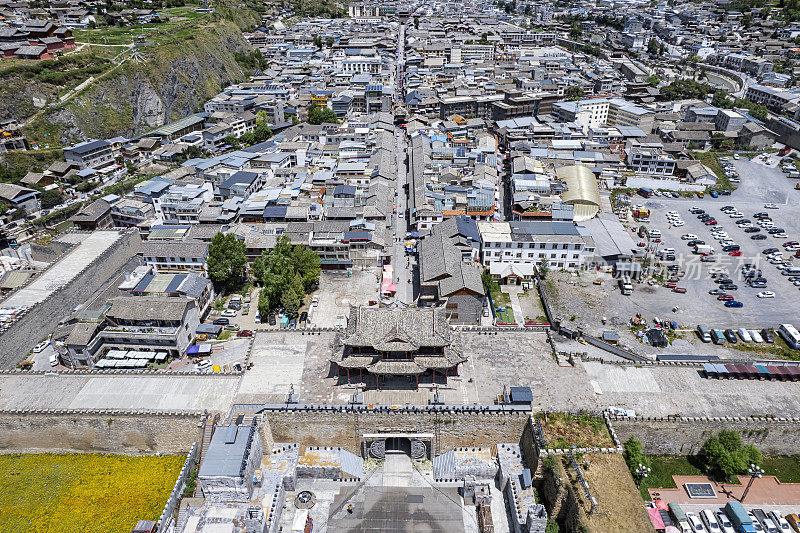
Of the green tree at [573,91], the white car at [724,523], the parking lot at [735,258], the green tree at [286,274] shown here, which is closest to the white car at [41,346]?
the green tree at [286,274]

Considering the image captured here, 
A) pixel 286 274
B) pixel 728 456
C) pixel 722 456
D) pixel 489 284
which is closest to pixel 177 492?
pixel 286 274

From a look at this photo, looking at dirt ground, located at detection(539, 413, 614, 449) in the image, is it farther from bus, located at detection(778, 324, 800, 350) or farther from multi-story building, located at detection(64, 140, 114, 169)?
multi-story building, located at detection(64, 140, 114, 169)

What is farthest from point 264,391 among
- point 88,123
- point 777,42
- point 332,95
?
point 777,42

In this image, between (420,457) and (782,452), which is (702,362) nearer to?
(782,452)

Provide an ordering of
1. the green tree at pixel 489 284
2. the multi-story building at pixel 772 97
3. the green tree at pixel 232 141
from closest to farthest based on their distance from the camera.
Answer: the green tree at pixel 489 284 → the green tree at pixel 232 141 → the multi-story building at pixel 772 97

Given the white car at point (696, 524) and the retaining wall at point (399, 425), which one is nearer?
the white car at point (696, 524)

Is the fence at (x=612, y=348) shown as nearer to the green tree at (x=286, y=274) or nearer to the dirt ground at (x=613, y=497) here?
the dirt ground at (x=613, y=497)
